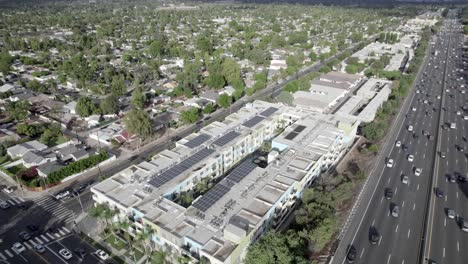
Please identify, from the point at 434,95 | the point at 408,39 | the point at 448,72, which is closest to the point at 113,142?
the point at 434,95

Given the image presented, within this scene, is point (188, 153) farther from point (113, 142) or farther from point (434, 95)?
point (434, 95)

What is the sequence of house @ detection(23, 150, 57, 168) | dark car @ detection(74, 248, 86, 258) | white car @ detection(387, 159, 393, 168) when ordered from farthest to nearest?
white car @ detection(387, 159, 393, 168)
house @ detection(23, 150, 57, 168)
dark car @ detection(74, 248, 86, 258)

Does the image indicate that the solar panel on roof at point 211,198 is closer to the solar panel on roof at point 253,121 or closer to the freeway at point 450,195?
the solar panel on roof at point 253,121

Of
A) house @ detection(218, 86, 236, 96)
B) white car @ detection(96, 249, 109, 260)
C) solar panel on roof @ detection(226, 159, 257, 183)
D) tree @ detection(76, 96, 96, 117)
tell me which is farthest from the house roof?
house @ detection(218, 86, 236, 96)

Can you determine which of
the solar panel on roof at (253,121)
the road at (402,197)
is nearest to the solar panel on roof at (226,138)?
the solar panel on roof at (253,121)

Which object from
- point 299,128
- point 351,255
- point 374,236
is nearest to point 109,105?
point 299,128

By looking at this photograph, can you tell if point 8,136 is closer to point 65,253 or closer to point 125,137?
point 125,137

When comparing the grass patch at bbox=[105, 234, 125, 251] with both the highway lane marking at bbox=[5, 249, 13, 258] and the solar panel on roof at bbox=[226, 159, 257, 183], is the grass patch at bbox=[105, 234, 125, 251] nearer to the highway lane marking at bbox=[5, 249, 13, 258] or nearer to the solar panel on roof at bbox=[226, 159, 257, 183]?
the highway lane marking at bbox=[5, 249, 13, 258]
